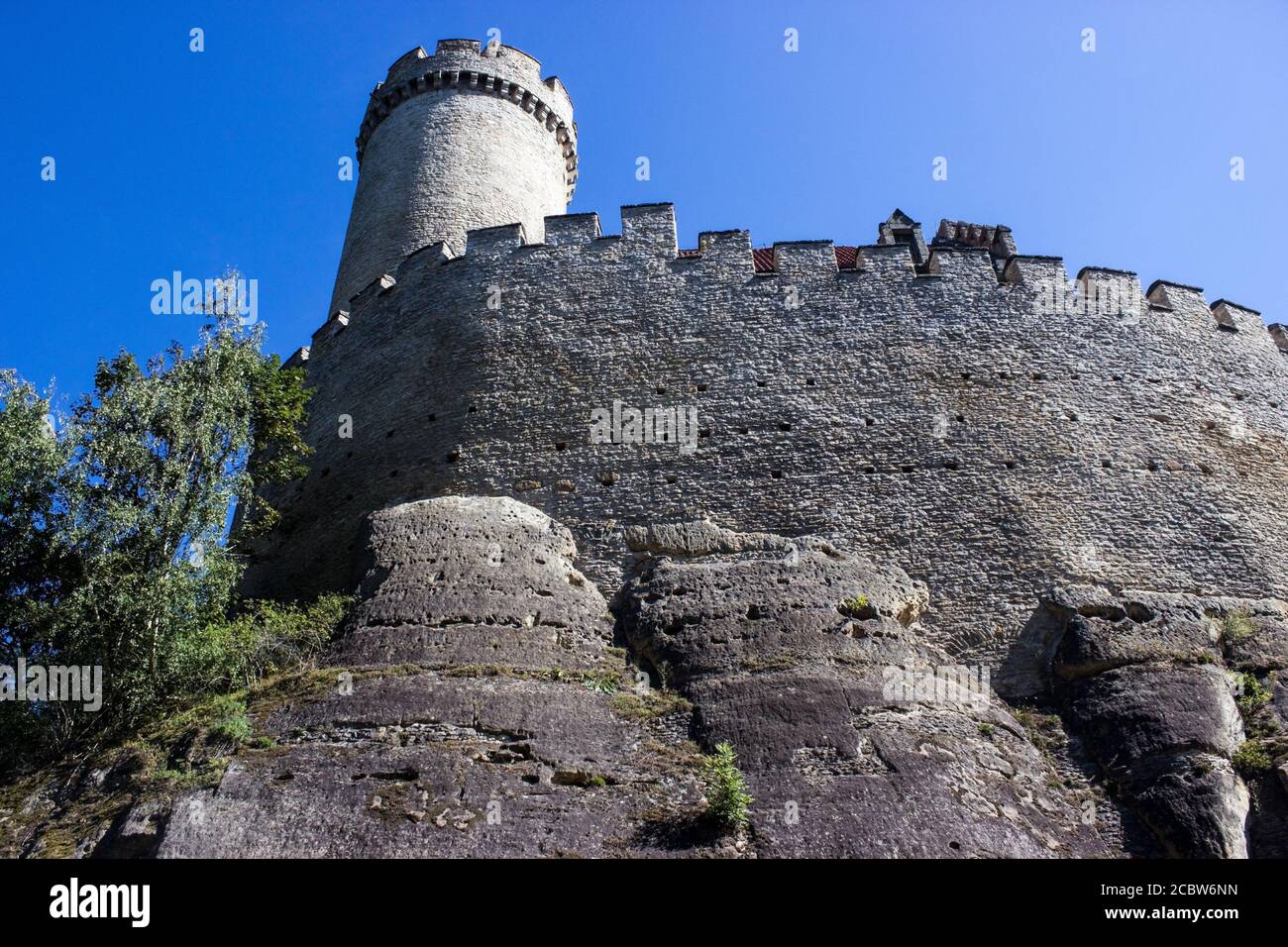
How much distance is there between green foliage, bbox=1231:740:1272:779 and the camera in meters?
11.4

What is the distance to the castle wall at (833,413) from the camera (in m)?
14.2

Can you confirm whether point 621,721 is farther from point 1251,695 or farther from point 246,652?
point 1251,695

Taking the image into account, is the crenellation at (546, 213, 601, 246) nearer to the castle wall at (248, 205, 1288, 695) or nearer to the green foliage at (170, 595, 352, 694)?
the castle wall at (248, 205, 1288, 695)

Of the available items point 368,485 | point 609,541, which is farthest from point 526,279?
point 609,541

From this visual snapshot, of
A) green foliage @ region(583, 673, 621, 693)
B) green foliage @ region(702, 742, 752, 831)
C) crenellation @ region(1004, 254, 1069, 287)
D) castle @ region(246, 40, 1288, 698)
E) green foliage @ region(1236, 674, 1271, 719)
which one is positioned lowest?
green foliage @ region(702, 742, 752, 831)

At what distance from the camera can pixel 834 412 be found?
50.2ft

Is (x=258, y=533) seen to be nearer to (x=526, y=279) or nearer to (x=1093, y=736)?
(x=526, y=279)

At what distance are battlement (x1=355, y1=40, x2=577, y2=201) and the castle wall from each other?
6.68m

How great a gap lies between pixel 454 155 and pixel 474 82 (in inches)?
86.7

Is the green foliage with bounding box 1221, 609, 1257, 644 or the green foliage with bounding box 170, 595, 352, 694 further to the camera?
the green foliage with bounding box 1221, 609, 1257, 644

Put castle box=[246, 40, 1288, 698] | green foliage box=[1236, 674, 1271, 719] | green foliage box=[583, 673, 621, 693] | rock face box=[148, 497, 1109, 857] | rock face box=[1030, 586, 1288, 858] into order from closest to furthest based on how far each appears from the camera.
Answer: rock face box=[148, 497, 1109, 857], rock face box=[1030, 586, 1288, 858], green foliage box=[583, 673, 621, 693], green foliage box=[1236, 674, 1271, 719], castle box=[246, 40, 1288, 698]

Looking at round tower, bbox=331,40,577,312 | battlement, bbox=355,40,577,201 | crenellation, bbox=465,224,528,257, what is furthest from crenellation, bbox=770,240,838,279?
battlement, bbox=355,40,577,201

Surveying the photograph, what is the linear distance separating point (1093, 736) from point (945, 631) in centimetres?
201

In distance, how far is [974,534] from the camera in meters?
14.1
